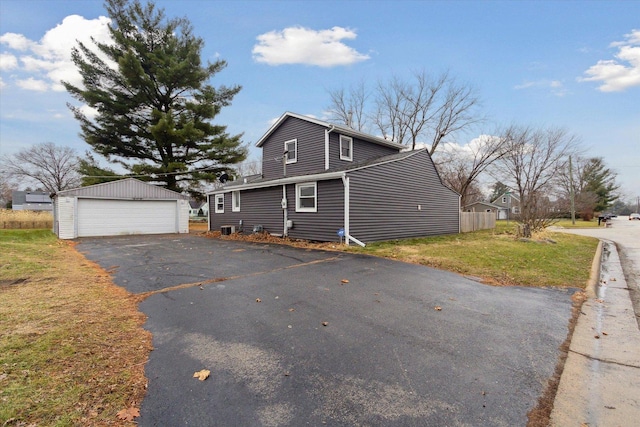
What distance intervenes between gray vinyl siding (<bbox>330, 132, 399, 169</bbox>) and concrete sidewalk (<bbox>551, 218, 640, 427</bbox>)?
1051 centimetres

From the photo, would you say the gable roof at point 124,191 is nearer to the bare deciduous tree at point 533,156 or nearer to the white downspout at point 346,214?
the white downspout at point 346,214

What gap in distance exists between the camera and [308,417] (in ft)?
6.78

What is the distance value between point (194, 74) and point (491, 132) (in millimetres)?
26786

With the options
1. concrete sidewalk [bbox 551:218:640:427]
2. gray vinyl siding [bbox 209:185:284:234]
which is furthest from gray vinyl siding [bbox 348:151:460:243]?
concrete sidewalk [bbox 551:218:640:427]

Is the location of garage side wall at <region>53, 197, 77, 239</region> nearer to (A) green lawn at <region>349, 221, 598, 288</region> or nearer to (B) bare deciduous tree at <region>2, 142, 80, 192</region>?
(A) green lawn at <region>349, 221, 598, 288</region>

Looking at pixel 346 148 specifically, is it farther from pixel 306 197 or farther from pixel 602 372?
pixel 602 372

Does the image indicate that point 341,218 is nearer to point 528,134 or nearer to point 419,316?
point 419,316

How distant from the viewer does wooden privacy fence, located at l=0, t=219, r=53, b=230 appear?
20.5m

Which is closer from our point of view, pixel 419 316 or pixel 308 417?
pixel 308 417

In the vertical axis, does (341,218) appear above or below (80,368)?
above

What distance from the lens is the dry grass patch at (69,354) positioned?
81.4 inches

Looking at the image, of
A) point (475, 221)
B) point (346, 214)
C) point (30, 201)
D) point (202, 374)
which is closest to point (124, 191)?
point (346, 214)

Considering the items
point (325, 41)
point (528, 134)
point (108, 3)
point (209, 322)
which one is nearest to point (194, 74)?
point (108, 3)

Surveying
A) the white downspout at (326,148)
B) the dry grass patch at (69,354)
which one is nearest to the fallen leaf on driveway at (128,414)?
the dry grass patch at (69,354)
